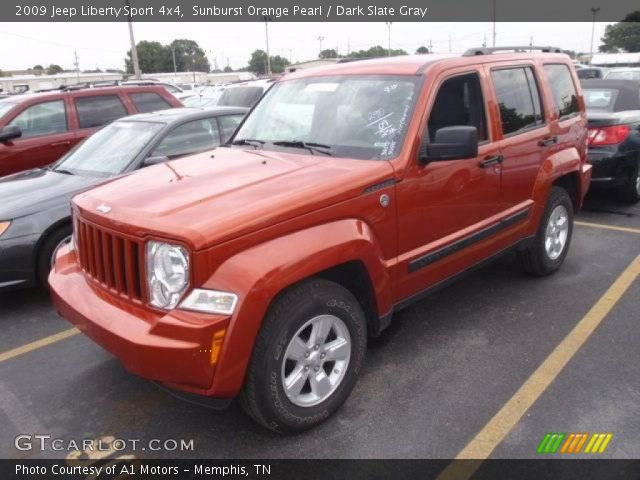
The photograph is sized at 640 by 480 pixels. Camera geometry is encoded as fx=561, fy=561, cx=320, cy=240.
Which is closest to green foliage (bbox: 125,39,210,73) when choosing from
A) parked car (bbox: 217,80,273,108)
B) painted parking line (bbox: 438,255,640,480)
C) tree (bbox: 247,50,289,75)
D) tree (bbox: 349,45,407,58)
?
tree (bbox: 247,50,289,75)

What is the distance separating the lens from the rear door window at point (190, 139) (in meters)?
5.68

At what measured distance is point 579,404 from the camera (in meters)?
3.19

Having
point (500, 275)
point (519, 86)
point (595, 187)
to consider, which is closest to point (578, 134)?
point (519, 86)

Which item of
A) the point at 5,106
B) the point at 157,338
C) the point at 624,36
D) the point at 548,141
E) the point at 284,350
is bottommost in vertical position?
the point at 284,350

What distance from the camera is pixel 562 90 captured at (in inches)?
197

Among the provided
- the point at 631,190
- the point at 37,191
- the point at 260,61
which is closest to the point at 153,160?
the point at 37,191

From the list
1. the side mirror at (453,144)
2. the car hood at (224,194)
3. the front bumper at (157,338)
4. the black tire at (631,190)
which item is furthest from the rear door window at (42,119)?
the black tire at (631,190)

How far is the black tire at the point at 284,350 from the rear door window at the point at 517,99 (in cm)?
203

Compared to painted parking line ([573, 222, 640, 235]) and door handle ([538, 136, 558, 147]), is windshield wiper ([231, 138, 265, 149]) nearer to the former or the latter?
door handle ([538, 136, 558, 147])

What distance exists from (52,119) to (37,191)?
304 cm

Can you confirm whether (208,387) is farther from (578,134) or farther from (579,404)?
(578,134)

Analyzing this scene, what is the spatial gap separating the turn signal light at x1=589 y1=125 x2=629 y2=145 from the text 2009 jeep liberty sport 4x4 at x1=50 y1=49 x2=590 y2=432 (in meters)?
2.71

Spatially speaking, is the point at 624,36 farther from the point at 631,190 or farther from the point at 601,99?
the point at 631,190

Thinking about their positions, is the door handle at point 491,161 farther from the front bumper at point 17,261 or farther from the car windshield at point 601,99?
the car windshield at point 601,99
